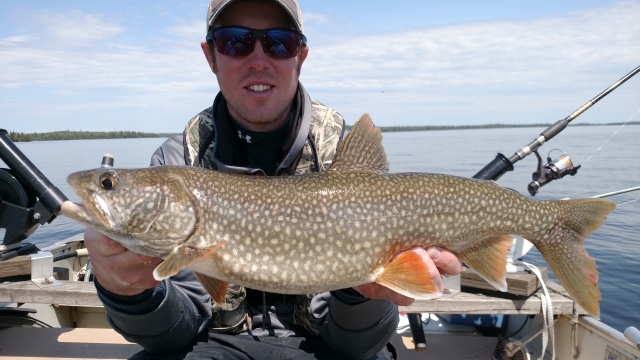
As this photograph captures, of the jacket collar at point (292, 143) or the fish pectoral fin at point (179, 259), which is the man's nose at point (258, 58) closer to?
the jacket collar at point (292, 143)

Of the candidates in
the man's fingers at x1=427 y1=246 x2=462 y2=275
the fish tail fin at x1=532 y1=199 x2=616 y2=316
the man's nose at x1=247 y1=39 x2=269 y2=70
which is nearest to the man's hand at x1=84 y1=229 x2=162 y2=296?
the man's nose at x1=247 y1=39 x2=269 y2=70

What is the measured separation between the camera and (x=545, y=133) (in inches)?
206

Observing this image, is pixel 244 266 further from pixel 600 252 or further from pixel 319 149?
pixel 600 252

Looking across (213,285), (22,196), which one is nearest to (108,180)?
(213,285)

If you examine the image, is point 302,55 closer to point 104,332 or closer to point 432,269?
point 432,269

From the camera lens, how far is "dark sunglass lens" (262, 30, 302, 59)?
346 cm

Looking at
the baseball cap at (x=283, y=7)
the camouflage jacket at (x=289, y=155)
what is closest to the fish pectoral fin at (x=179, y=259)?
the camouflage jacket at (x=289, y=155)

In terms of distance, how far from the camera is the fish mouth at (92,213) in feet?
8.11

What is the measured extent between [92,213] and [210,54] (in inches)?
70.7

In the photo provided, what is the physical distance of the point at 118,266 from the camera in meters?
2.65

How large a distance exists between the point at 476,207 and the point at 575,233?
0.82 meters

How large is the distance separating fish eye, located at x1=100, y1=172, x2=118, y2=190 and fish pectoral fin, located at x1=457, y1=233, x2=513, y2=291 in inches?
88.0

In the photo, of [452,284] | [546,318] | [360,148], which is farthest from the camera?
[452,284]

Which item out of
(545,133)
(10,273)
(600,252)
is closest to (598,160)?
(600,252)
